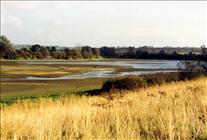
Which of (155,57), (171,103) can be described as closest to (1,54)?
(155,57)

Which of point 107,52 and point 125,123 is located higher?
point 125,123

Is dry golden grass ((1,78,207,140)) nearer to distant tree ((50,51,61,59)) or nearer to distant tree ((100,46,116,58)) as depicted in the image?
distant tree ((50,51,61,59))

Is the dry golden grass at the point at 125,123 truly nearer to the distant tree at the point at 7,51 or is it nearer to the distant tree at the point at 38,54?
the distant tree at the point at 7,51

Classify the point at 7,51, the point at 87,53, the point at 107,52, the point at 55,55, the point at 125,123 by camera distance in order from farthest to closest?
the point at 107,52
the point at 87,53
the point at 55,55
the point at 7,51
the point at 125,123

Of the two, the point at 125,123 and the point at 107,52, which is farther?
the point at 107,52

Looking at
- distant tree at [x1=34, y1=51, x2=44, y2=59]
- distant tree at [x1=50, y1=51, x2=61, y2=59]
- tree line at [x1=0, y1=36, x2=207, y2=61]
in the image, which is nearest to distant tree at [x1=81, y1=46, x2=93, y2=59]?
tree line at [x1=0, y1=36, x2=207, y2=61]

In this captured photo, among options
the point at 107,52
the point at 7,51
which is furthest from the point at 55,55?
the point at 107,52

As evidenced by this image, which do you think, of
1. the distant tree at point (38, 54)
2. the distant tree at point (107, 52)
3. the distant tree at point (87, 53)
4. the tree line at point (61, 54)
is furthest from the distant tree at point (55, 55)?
the distant tree at point (107, 52)

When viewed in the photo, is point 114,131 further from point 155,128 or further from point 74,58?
point 74,58

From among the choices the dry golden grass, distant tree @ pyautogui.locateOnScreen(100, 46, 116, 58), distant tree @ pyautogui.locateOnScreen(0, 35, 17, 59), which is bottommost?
distant tree @ pyautogui.locateOnScreen(100, 46, 116, 58)

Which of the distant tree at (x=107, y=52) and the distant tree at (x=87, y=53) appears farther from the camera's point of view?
the distant tree at (x=107, y=52)

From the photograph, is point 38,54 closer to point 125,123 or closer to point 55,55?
point 55,55

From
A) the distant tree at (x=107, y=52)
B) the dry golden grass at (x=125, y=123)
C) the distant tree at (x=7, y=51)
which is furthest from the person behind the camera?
the distant tree at (x=107, y=52)

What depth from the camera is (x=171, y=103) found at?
9.71m
